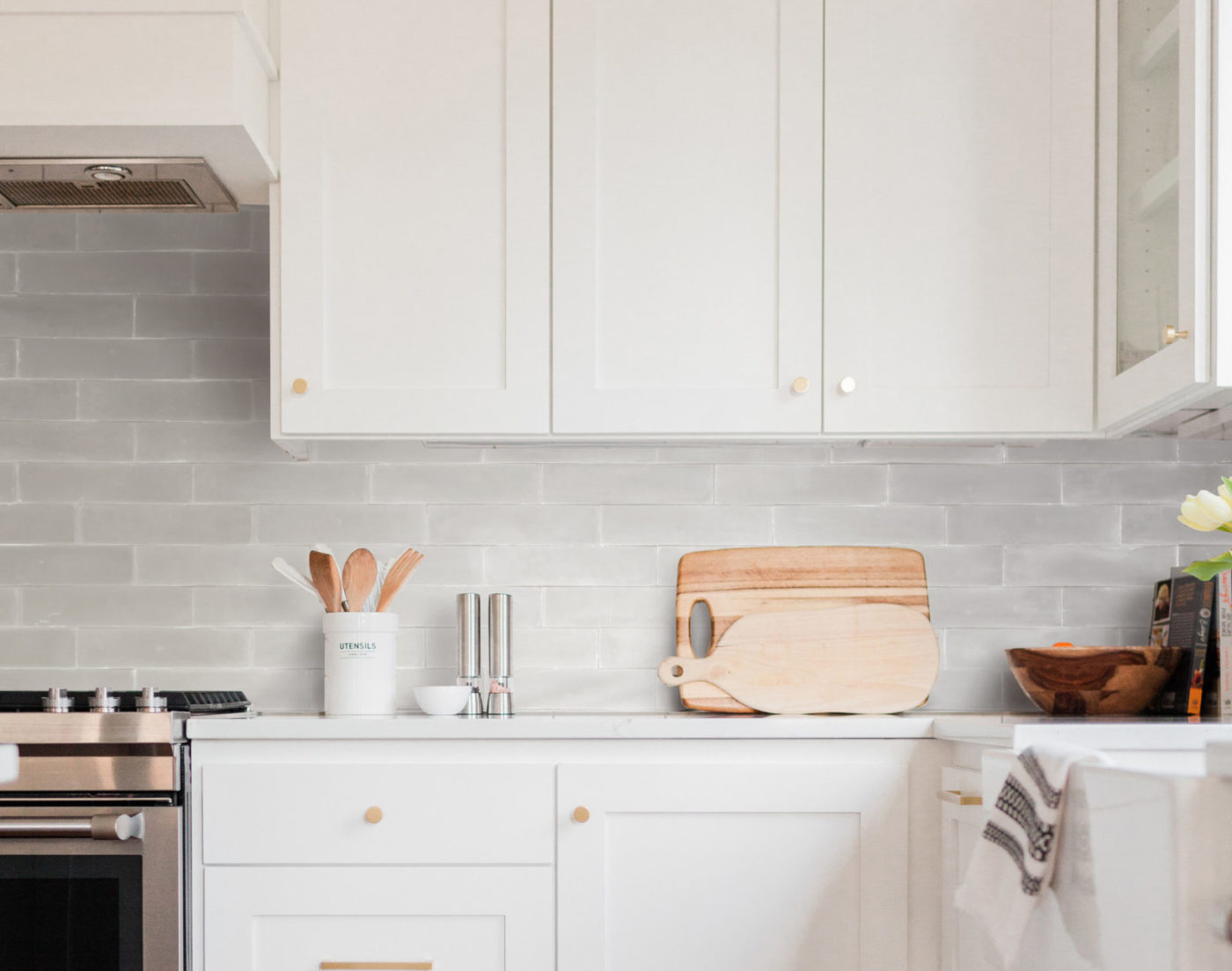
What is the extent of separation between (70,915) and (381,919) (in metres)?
0.47

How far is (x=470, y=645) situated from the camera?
7.41ft

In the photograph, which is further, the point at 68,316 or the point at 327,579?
the point at 68,316

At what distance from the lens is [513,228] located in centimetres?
210

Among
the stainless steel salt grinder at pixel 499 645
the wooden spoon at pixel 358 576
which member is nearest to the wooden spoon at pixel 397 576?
the wooden spoon at pixel 358 576

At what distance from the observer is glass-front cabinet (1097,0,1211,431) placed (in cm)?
167

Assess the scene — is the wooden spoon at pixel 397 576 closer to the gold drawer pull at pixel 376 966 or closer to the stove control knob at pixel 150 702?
the stove control knob at pixel 150 702

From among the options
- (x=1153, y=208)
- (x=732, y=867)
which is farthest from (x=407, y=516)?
(x=1153, y=208)

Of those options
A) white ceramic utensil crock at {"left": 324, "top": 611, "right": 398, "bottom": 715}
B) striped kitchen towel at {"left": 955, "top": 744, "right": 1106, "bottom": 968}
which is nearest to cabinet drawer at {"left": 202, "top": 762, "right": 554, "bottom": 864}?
A: white ceramic utensil crock at {"left": 324, "top": 611, "right": 398, "bottom": 715}

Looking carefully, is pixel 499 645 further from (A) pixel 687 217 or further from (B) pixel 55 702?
(A) pixel 687 217

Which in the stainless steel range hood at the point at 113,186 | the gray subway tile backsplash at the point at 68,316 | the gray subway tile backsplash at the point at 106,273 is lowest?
the gray subway tile backsplash at the point at 68,316

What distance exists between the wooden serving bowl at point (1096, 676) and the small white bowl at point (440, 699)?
0.98 m

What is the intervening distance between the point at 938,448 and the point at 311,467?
127cm

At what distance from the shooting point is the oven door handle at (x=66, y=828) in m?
1.81

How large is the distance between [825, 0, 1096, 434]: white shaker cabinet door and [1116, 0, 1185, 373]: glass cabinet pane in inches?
2.4
